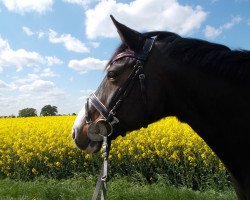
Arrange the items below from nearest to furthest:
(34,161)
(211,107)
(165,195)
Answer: (211,107), (165,195), (34,161)

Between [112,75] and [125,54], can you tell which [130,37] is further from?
[112,75]

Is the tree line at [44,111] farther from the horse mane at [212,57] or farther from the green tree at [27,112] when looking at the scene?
the horse mane at [212,57]

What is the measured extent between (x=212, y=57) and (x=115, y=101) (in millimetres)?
624

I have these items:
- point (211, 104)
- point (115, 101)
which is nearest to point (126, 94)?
point (115, 101)

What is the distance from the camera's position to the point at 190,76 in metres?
2.12

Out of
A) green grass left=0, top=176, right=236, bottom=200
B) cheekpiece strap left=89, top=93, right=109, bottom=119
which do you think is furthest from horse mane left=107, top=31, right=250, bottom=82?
green grass left=0, top=176, right=236, bottom=200

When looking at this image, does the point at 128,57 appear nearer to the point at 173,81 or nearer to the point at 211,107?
the point at 173,81

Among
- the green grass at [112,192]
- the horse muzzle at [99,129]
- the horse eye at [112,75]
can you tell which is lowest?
the green grass at [112,192]

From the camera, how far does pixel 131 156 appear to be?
7938 millimetres

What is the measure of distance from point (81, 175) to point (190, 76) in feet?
21.0

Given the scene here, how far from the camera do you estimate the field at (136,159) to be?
23.1 feet

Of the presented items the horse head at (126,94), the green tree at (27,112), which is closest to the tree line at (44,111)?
the green tree at (27,112)

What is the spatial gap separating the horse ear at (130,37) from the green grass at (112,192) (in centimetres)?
412

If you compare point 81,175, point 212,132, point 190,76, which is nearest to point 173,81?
point 190,76
